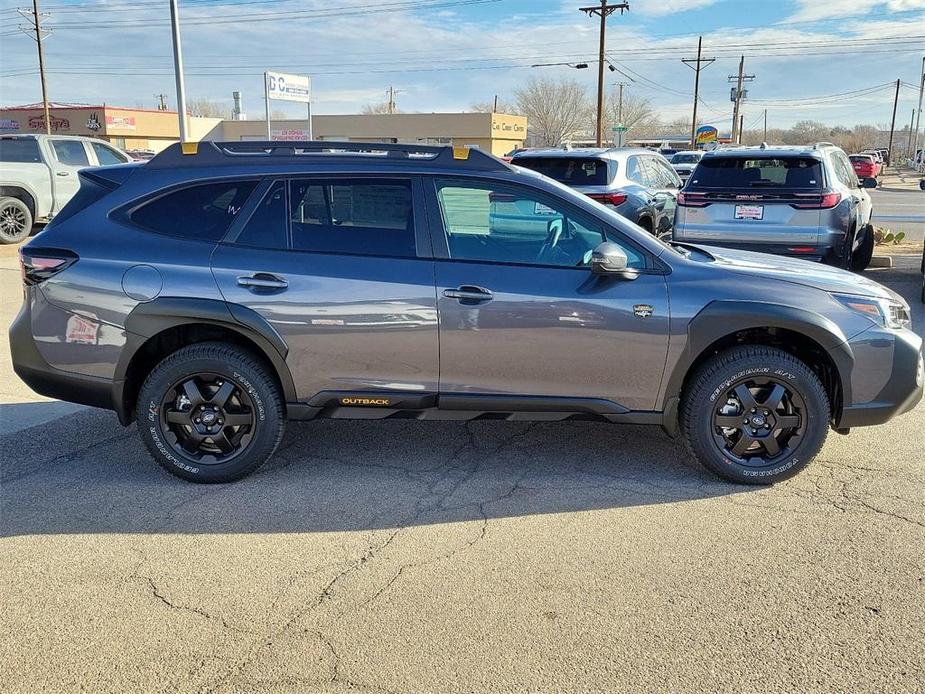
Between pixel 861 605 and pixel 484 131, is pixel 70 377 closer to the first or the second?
pixel 861 605

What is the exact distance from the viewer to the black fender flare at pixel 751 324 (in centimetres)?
417

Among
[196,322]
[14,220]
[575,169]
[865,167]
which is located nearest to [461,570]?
[196,322]

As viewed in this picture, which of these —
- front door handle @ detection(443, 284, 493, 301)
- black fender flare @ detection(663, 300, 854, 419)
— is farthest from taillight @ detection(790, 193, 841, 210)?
front door handle @ detection(443, 284, 493, 301)

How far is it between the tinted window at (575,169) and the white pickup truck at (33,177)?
348 inches

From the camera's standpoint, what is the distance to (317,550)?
3664 mm

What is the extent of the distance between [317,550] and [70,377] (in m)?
1.76

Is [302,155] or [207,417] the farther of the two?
[302,155]

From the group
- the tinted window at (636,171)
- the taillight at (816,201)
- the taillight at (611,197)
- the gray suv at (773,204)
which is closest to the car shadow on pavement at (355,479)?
the gray suv at (773,204)

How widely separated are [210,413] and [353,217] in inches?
51.6

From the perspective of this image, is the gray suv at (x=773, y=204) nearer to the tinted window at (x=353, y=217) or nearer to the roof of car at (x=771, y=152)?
the roof of car at (x=771, y=152)

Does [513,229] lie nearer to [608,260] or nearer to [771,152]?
[608,260]

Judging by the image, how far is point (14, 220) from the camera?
1412 cm

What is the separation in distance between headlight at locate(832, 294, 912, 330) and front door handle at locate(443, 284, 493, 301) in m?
1.87

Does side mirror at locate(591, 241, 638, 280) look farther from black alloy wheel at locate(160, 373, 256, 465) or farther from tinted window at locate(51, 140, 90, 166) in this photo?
tinted window at locate(51, 140, 90, 166)
